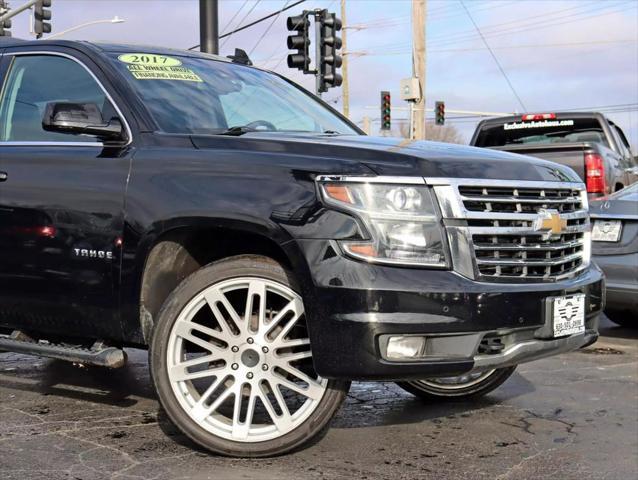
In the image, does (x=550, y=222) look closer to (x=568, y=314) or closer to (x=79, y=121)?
(x=568, y=314)

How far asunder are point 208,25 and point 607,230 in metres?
6.82

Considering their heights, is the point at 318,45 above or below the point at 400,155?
above

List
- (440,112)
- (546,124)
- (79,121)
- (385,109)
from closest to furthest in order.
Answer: (79,121)
(546,124)
(385,109)
(440,112)

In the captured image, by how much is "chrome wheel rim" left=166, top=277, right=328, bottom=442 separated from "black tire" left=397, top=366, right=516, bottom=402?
4.21ft

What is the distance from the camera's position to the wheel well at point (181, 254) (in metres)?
3.90

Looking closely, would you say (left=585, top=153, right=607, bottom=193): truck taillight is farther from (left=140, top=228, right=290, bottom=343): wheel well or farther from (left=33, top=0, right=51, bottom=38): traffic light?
(left=33, top=0, right=51, bottom=38): traffic light

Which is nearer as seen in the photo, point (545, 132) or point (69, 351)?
point (69, 351)

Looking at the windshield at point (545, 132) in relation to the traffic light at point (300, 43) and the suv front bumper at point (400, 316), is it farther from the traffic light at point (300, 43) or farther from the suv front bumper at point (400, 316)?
the suv front bumper at point (400, 316)

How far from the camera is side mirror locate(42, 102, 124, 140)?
4039 mm

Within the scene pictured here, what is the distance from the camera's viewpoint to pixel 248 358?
3.77m

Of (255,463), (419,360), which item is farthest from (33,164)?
(419,360)

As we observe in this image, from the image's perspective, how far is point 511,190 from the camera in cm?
373

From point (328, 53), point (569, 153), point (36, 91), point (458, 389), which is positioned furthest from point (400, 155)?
point (328, 53)

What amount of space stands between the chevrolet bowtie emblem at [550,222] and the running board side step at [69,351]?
2.13 meters
